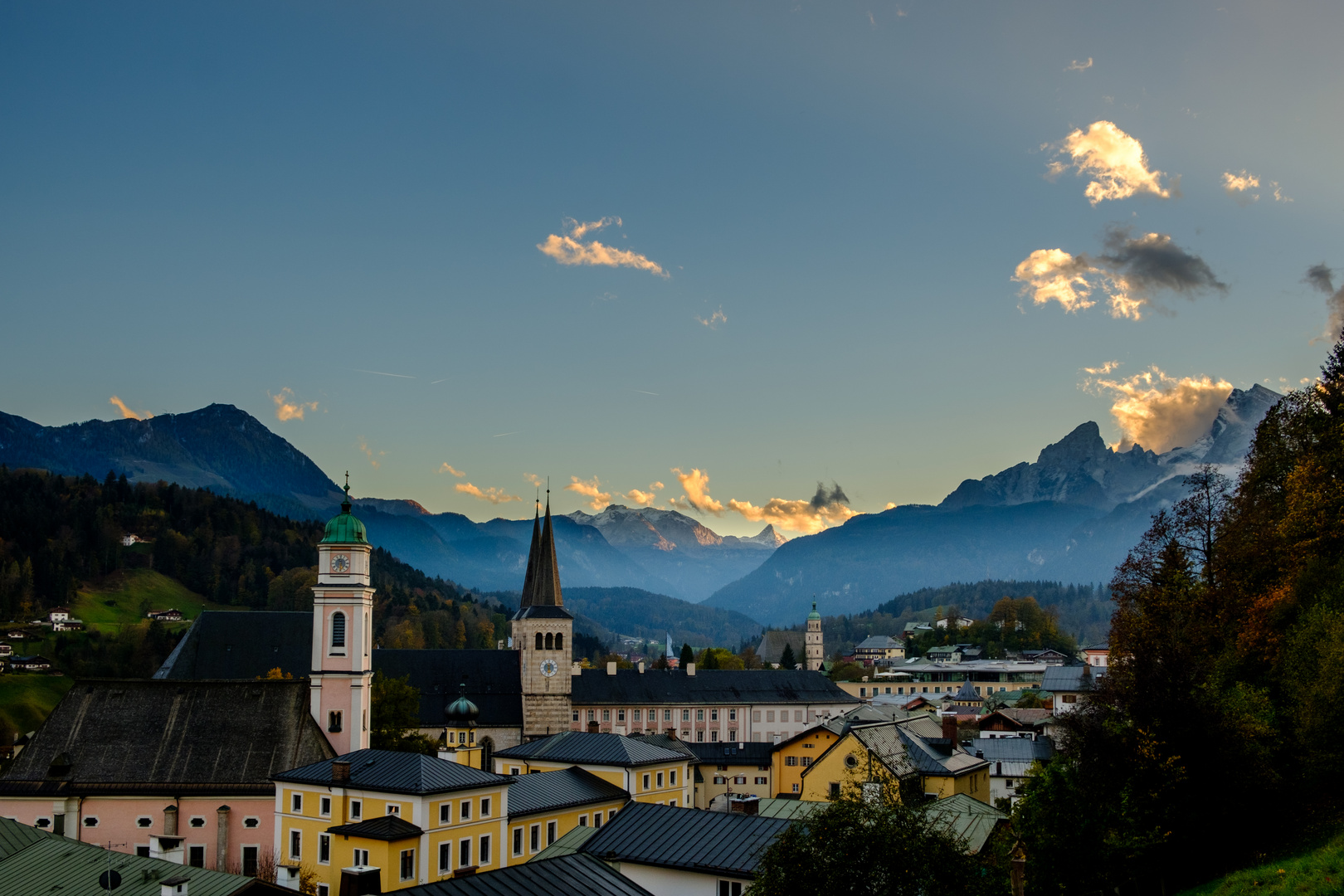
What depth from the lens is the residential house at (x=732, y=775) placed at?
3644 inches

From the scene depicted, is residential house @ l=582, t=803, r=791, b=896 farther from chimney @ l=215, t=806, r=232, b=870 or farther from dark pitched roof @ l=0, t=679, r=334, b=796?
chimney @ l=215, t=806, r=232, b=870

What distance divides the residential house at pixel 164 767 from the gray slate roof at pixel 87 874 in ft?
69.1

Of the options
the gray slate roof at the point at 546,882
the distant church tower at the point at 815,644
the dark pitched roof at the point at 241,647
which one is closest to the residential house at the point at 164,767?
the gray slate roof at the point at 546,882

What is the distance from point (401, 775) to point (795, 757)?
42.6m

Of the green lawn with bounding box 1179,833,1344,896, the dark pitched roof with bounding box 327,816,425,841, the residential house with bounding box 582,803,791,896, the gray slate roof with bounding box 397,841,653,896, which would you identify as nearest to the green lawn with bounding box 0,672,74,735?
the dark pitched roof with bounding box 327,816,425,841

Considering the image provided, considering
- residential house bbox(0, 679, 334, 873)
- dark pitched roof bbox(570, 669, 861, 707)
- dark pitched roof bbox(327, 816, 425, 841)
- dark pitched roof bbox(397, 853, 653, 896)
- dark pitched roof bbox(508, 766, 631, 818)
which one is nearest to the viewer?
dark pitched roof bbox(397, 853, 653, 896)

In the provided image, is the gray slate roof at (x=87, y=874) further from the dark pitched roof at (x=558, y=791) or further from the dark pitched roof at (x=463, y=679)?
the dark pitched roof at (x=463, y=679)

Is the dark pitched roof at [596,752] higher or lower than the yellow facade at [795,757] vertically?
higher

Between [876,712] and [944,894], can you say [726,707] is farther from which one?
[944,894]

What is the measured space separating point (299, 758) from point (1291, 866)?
48213 mm

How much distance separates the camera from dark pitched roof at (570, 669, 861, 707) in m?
116

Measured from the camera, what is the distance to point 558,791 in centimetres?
5806

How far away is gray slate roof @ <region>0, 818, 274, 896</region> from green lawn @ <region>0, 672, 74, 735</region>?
87.2 meters

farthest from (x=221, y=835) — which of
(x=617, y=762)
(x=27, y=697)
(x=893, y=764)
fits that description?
(x=27, y=697)
